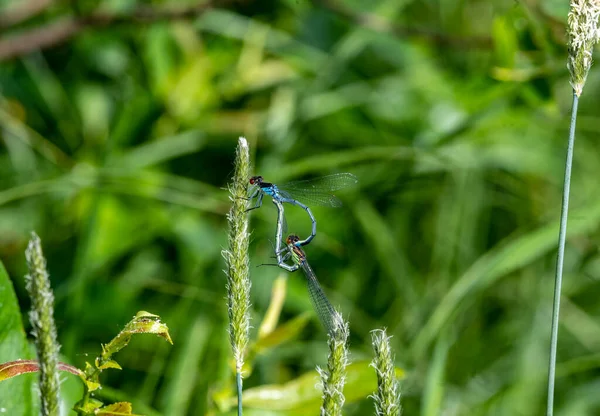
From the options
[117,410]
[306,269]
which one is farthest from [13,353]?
[306,269]

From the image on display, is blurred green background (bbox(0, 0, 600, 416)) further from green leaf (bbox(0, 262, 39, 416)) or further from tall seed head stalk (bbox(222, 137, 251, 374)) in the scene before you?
tall seed head stalk (bbox(222, 137, 251, 374))

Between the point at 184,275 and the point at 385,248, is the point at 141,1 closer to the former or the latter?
the point at 184,275

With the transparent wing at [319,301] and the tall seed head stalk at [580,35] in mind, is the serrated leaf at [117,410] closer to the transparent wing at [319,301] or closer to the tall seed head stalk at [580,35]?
the transparent wing at [319,301]

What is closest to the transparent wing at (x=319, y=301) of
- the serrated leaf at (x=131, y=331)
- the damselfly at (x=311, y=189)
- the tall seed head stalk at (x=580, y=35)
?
the damselfly at (x=311, y=189)

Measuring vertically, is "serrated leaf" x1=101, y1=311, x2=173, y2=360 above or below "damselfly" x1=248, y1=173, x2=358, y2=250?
below

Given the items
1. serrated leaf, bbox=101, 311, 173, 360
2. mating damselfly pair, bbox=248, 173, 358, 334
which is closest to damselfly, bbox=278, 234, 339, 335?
mating damselfly pair, bbox=248, 173, 358, 334

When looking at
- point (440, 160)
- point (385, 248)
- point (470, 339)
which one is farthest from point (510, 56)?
point (470, 339)
